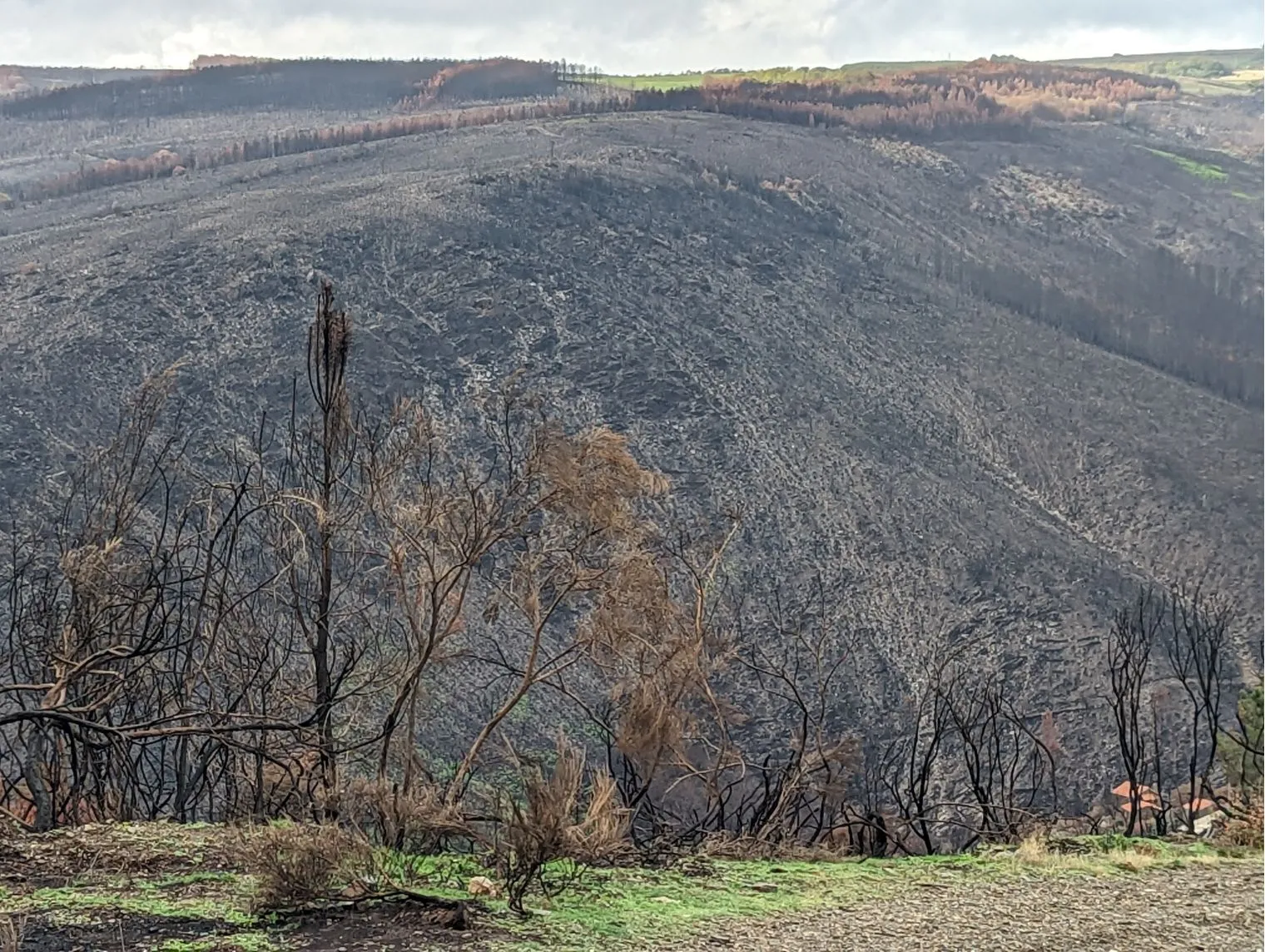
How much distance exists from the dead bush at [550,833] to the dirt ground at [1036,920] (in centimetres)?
117

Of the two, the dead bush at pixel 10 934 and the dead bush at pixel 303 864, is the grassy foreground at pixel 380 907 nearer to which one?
the dead bush at pixel 10 934

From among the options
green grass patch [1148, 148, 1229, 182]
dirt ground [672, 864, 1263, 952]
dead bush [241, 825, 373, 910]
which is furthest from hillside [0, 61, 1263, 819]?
dead bush [241, 825, 373, 910]

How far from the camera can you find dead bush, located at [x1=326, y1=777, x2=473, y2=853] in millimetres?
9906

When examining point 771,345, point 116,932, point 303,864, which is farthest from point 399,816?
point 771,345

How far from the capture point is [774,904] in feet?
29.9

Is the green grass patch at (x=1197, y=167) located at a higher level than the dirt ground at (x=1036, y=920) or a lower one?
higher

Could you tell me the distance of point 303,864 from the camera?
7.85m

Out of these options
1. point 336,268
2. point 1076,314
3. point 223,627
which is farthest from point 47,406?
point 1076,314

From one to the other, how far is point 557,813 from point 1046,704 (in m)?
32.2

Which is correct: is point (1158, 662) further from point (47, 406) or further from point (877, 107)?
point (877, 107)

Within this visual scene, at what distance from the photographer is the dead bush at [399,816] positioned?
9.91m

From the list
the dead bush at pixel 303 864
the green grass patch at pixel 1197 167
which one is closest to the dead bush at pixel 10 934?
the dead bush at pixel 303 864

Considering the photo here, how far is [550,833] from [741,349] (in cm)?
4687

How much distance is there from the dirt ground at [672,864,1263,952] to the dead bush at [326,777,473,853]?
2.62 m
